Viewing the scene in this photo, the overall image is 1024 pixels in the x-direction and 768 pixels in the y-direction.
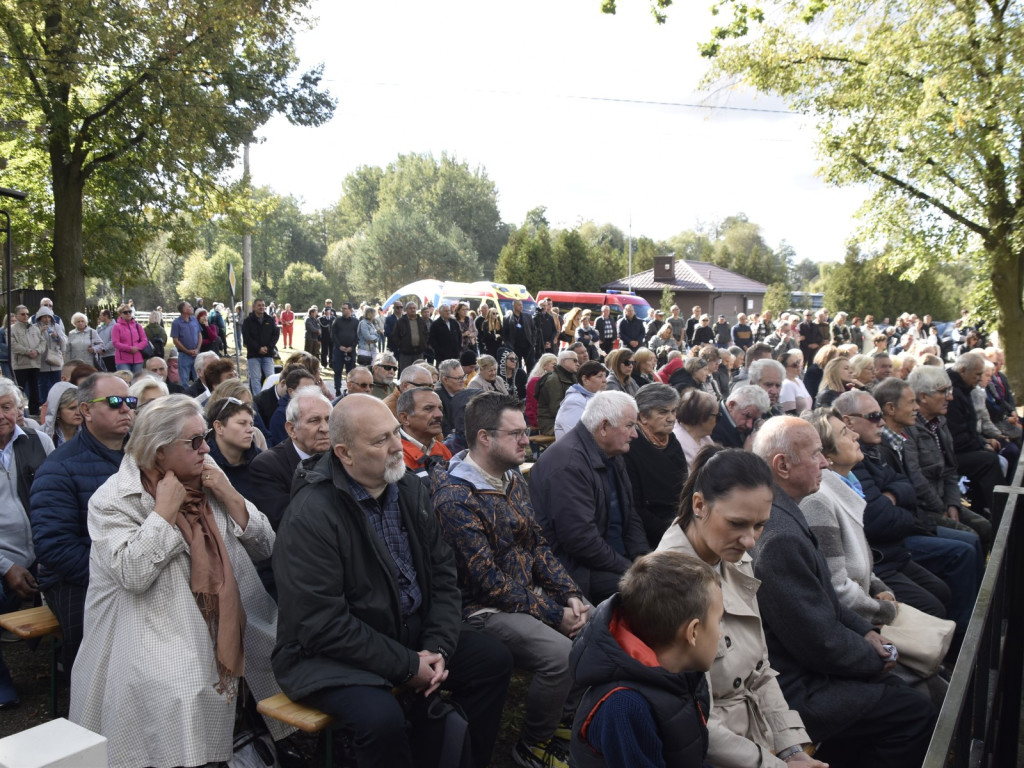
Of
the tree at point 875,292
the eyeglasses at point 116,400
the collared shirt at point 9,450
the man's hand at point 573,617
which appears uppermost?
the tree at point 875,292

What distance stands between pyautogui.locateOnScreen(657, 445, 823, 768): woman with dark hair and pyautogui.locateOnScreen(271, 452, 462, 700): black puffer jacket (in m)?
1.07

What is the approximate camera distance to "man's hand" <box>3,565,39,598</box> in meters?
4.00

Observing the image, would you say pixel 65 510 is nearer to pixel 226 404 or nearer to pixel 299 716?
pixel 226 404

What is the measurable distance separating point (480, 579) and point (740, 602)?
4.24 ft

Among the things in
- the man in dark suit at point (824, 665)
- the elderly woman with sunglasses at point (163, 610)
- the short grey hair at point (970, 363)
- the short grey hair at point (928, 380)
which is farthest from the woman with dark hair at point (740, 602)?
the short grey hair at point (970, 363)

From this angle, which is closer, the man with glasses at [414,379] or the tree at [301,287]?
the man with glasses at [414,379]

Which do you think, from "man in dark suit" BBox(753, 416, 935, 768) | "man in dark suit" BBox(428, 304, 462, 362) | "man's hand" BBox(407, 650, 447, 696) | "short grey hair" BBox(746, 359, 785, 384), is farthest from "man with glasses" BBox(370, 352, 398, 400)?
"man in dark suit" BBox(428, 304, 462, 362)

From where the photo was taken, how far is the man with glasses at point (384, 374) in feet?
27.3

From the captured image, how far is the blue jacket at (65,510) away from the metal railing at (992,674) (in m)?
3.27

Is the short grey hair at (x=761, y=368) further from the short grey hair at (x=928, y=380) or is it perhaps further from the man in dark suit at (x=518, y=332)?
the man in dark suit at (x=518, y=332)

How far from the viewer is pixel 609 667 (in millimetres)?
2090

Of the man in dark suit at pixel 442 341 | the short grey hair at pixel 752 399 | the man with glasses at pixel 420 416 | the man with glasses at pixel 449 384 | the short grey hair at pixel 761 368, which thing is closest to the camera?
the man with glasses at pixel 420 416

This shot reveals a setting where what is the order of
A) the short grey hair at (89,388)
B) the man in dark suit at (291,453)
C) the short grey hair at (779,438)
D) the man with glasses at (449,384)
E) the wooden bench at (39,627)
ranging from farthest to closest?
the man with glasses at (449,384), the man in dark suit at (291,453), the short grey hair at (89,388), the wooden bench at (39,627), the short grey hair at (779,438)

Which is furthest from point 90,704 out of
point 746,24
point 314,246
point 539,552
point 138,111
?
point 314,246
